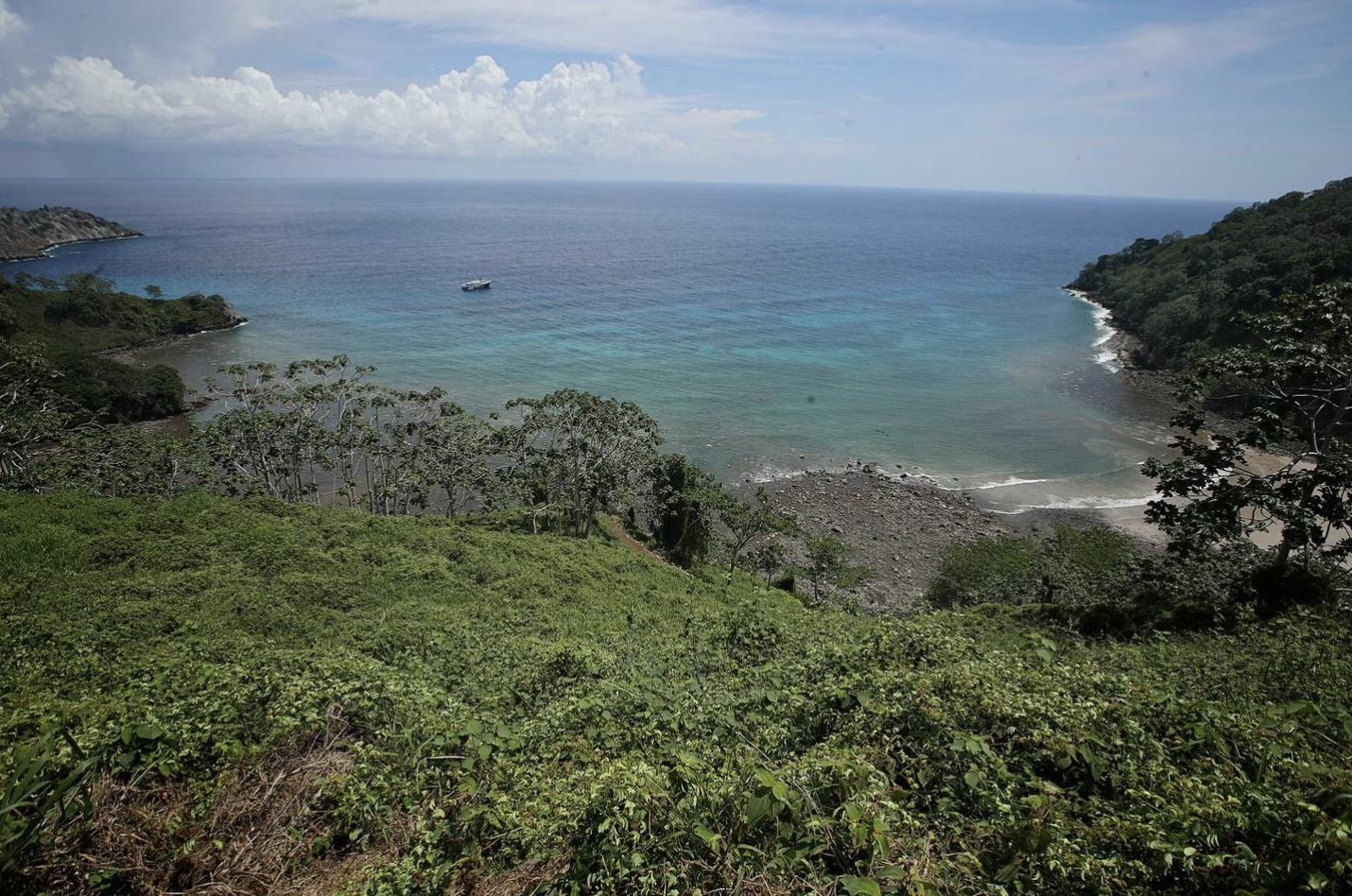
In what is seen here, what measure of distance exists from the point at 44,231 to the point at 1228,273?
171466 millimetres

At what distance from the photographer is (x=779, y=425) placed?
46.5 m

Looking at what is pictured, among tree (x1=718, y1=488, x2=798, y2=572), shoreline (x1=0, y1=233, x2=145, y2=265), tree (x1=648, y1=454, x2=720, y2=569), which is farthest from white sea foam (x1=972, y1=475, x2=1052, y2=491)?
shoreline (x1=0, y1=233, x2=145, y2=265)

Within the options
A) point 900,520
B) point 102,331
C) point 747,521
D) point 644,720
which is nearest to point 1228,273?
point 900,520

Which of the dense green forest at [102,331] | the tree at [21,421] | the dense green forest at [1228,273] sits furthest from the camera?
the dense green forest at [1228,273]

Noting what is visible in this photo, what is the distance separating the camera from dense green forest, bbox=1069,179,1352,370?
1980 inches

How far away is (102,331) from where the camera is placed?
5447cm

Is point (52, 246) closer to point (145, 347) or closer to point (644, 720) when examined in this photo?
point (145, 347)

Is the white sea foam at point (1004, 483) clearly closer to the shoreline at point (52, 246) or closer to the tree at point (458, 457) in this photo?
the tree at point (458, 457)

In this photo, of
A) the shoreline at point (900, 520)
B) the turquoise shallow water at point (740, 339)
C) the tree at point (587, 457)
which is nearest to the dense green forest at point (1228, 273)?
the turquoise shallow water at point (740, 339)

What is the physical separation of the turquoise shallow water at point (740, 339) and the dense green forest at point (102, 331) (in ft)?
13.4

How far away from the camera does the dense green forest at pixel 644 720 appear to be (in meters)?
5.02

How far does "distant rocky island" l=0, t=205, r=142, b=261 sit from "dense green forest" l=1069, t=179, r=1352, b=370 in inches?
5816

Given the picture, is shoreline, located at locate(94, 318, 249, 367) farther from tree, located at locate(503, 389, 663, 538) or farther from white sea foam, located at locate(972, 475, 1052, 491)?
white sea foam, located at locate(972, 475, 1052, 491)

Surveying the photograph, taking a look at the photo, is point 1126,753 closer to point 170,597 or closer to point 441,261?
point 170,597
